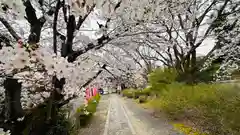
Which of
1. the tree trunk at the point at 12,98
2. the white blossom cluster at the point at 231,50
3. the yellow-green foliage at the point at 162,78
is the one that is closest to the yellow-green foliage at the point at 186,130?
the white blossom cluster at the point at 231,50

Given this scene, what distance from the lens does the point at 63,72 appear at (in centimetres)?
173

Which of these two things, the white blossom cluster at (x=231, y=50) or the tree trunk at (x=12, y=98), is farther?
the white blossom cluster at (x=231, y=50)

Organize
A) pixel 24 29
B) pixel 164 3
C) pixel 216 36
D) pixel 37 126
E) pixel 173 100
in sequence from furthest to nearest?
pixel 216 36
pixel 173 100
pixel 24 29
pixel 37 126
pixel 164 3

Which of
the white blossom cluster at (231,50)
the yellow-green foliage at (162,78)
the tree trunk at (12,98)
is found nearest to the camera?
the tree trunk at (12,98)

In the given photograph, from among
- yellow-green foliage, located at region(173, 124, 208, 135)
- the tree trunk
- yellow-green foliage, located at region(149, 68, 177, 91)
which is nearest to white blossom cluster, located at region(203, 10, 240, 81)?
yellow-green foliage, located at region(173, 124, 208, 135)

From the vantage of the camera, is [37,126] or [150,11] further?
[37,126]

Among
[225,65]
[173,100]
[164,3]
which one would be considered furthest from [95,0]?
[225,65]

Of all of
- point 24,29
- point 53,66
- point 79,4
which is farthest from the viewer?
point 24,29

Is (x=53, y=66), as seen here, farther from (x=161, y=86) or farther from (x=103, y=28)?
(x=161, y=86)

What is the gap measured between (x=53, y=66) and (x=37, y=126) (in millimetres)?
2937

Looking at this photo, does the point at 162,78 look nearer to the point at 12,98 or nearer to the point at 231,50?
the point at 231,50

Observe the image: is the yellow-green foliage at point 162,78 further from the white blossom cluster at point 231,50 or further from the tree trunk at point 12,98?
the tree trunk at point 12,98

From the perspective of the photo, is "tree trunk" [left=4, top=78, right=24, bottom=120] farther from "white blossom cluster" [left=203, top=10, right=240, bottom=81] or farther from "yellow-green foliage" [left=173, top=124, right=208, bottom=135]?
"white blossom cluster" [left=203, top=10, right=240, bottom=81]

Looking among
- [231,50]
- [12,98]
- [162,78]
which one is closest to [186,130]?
[231,50]
